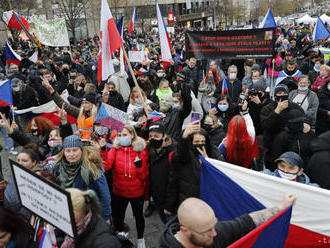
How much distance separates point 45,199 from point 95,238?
0.48 meters

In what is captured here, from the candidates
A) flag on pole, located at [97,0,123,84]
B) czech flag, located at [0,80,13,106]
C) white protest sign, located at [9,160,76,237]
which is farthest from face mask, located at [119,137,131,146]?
czech flag, located at [0,80,13,106]

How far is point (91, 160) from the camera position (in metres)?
3.45

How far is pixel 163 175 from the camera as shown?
376 centimetres

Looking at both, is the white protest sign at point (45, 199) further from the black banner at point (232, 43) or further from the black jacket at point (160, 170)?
the black banner at point (232, 43)

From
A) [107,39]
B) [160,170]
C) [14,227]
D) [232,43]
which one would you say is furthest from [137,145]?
[232,43]

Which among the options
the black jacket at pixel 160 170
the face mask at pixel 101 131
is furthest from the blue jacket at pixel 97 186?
the face mask at pixel 101 131

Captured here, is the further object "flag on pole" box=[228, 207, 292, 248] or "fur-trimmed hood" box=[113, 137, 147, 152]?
"fur-trimmed hood" box=[113, 137, 147, 152]

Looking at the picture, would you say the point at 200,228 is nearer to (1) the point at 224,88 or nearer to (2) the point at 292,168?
(2) the point at 292,168

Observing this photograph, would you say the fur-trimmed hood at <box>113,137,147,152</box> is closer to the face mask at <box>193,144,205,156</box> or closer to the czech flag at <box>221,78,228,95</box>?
the face mask at <box>193,144,205,156</box>

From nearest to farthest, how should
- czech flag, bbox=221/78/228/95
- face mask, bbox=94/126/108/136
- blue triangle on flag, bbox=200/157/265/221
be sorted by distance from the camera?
blue triangle on flag, bbox=200/157/265/221, face mask, bbox=94/126/108/136, czech flag, bbox=221/78/228/95

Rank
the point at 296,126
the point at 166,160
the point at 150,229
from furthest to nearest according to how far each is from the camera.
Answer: the point at 150,229
the point at 296,126
the point at 166,160

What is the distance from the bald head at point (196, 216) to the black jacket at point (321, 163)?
Result: 189cm

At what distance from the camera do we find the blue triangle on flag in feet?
9.53

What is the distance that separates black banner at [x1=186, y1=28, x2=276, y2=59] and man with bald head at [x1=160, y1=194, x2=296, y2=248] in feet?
14.9
